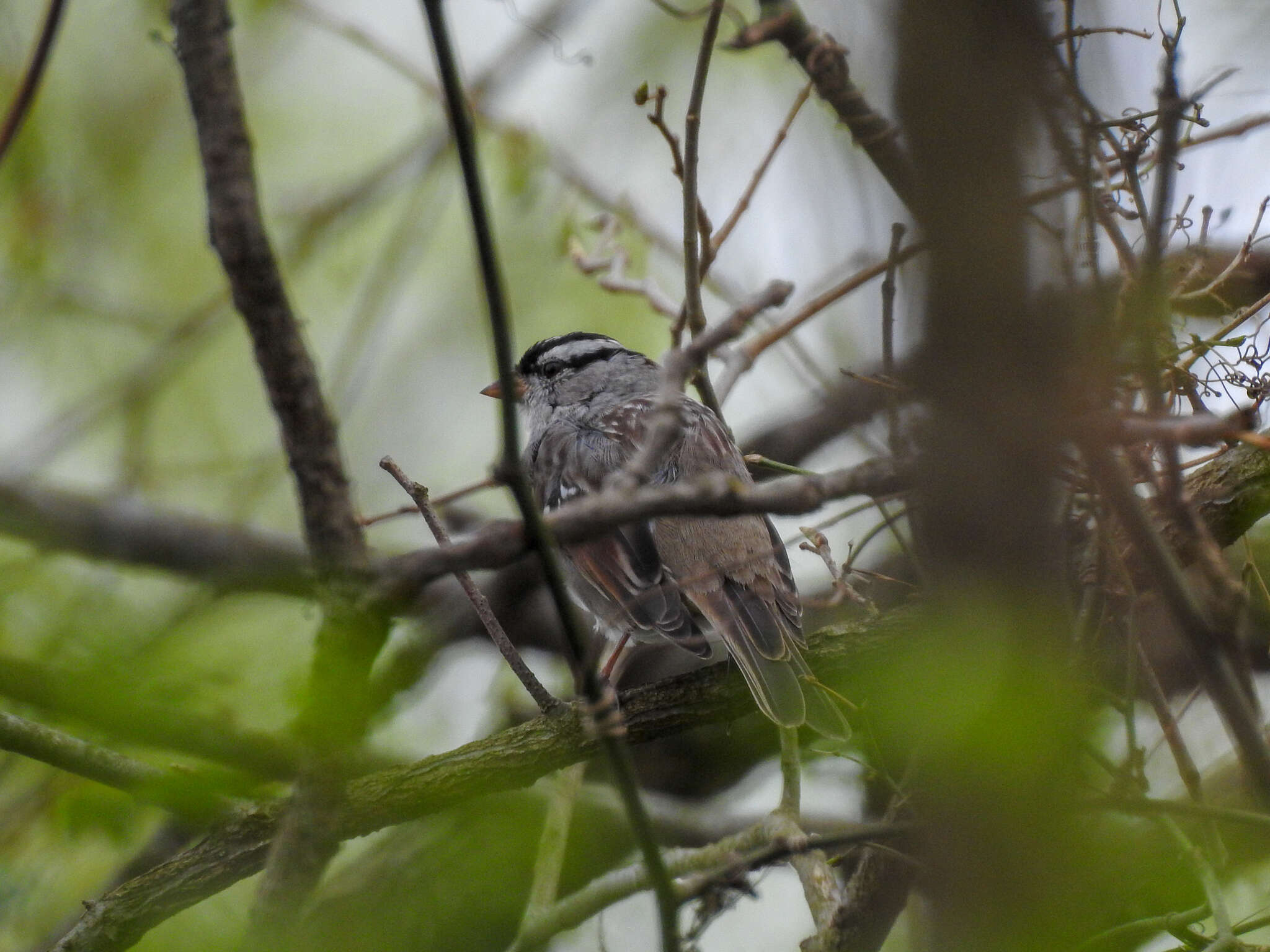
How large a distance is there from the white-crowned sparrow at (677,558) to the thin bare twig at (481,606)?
272 millimetres

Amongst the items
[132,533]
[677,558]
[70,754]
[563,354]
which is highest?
[563,354]

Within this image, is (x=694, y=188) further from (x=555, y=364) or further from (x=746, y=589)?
(x=555, y=364)

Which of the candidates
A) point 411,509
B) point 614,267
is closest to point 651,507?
point 411,509

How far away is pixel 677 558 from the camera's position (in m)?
3.92

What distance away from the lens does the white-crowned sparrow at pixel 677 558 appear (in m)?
3.21

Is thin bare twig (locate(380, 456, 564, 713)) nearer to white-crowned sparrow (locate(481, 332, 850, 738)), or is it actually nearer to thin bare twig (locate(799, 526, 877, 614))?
white-crowned sparrow (locate(481, 332, 850, 738))

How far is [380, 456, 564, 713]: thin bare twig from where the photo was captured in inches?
96.0

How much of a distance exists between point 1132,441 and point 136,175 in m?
7.26

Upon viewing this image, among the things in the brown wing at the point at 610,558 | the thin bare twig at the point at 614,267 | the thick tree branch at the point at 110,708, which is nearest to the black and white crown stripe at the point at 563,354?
the brown wing at the point at 610,558

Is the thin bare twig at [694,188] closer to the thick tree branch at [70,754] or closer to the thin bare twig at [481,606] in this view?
the thin bare twig at [481,606]

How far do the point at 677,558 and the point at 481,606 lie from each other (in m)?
1.42

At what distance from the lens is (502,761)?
2979 mm

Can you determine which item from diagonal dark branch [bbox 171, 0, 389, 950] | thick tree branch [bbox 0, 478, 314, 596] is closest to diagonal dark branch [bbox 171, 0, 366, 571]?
diagonal dark branch [bbox 171, 0, 389, 950]

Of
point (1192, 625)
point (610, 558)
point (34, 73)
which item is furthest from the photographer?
point (610, 558)
